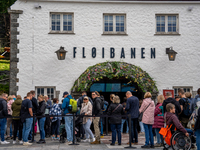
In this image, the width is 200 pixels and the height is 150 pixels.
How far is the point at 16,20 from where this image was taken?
14789mm

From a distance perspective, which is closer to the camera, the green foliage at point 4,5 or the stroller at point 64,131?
the stroller at point 64,131

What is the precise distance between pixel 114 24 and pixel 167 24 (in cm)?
266

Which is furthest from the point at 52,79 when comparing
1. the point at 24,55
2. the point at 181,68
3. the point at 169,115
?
the point at 169,115

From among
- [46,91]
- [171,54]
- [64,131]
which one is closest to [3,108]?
[64,131]

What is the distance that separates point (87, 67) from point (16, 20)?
4063mm

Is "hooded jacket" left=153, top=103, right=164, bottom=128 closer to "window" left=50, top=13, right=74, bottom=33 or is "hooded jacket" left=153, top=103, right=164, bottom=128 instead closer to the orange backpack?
the orange backpack

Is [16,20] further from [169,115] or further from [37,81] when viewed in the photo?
[169,115]

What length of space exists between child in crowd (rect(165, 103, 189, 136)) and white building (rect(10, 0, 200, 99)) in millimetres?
5922

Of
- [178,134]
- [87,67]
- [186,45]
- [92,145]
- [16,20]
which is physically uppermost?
[16,20]

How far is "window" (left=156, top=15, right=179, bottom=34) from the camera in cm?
1546

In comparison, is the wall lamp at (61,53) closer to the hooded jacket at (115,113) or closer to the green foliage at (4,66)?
the hooded jacket at (115,113)

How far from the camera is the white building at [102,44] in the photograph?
48.1ft

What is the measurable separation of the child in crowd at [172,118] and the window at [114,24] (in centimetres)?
731

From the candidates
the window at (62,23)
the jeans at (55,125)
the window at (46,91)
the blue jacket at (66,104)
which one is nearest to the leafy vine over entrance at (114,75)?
the window at (46,91)
